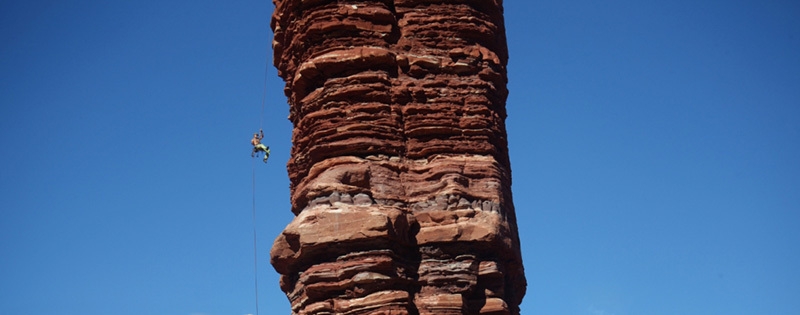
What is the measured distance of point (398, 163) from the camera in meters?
22.1

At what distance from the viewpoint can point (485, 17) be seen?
23906 mm

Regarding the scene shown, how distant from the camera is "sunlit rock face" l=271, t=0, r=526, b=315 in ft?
68.8

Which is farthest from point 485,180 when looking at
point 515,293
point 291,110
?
point 291,110

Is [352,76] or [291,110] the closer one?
[352,76]

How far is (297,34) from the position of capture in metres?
23.5

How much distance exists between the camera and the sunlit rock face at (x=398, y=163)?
826 inches

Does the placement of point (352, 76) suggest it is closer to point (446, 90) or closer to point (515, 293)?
point (446, 90)

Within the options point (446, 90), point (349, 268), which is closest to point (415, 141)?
point (446, 90)

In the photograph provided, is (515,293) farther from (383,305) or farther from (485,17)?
(485,17)

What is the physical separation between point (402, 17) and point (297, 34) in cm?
200

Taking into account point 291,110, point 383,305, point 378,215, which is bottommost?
point 383,305

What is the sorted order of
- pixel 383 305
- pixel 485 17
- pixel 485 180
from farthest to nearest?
pixel 485 17 < pixel 485 180 < pixel 383 305

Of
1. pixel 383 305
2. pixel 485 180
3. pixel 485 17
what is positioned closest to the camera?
pixel 383 305

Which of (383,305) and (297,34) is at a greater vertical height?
(297,34)
